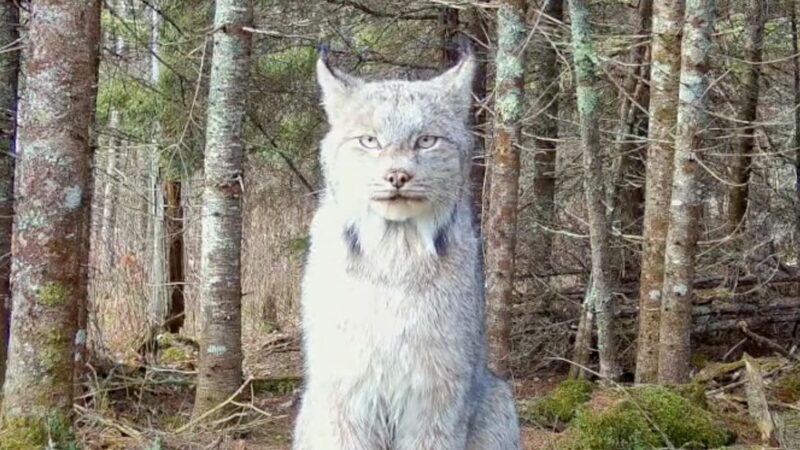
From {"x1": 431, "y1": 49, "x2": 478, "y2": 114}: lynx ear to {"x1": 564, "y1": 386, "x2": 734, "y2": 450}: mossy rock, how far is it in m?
2.60

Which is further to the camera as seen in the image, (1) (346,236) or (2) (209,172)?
(2) (209,172)

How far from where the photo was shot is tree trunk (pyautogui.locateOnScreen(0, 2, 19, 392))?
24.5 feet

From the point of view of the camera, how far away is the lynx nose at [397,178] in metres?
3.89

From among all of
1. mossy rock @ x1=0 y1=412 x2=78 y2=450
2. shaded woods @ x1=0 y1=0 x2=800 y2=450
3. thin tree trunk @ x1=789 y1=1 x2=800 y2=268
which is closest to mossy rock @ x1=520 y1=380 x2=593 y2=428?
shaded woods @ x1=0 y1=0 x2=800 y2=450

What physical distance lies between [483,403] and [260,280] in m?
9.13

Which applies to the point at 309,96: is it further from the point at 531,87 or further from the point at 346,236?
the point at 346,236

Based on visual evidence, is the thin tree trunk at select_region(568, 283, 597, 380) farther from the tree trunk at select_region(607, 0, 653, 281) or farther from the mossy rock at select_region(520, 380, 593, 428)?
the mossy rock at select_region(520, 380, 593, 428)

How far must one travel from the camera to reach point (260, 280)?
44.4ft

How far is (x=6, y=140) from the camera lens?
7531 millimetres

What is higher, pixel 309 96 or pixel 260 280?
pixel 309 96

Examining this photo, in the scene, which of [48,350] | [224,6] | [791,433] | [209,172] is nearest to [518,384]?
[791,433]

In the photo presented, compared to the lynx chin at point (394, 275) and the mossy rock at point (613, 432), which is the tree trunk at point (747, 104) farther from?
the lynx chin at point (394, 275)

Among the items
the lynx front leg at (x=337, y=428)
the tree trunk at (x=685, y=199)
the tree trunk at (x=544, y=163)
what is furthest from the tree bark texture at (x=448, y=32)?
the lynx front leg at (x=337, y=428)

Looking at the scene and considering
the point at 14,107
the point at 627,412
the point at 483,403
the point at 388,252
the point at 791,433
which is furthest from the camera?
the point at 14,107
